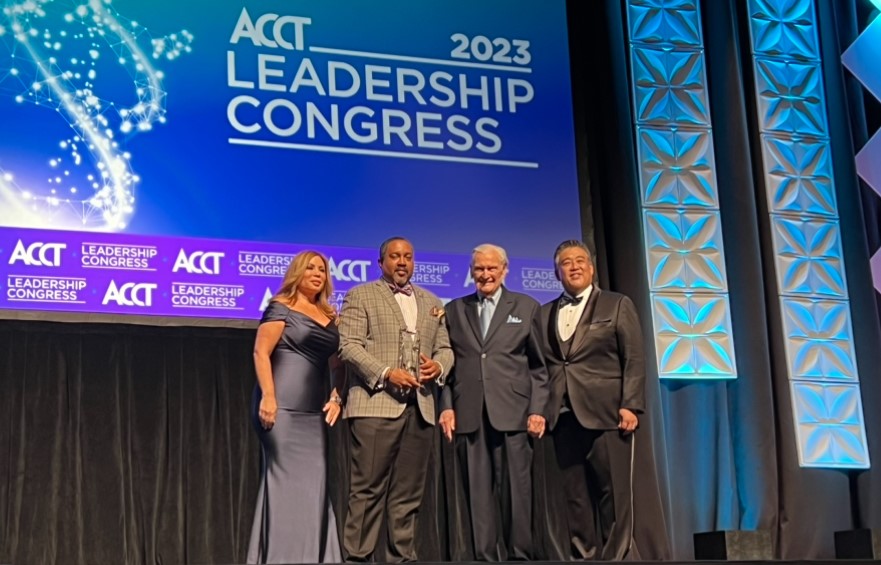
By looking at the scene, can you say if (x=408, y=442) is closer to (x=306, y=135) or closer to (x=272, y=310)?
(x=272, y=310)

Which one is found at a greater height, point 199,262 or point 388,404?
point 199,262

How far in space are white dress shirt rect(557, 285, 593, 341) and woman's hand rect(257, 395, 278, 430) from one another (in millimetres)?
1058

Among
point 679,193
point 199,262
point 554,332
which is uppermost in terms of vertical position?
point 679,193

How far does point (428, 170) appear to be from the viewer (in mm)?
→ 5363

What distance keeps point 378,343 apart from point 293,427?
40 cm

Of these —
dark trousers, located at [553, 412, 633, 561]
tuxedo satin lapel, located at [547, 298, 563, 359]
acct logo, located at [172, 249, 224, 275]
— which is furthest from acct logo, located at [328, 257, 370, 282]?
dark trousers, located at [553, 412, 633, 561]

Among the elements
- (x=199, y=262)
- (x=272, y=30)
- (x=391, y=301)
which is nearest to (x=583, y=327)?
(x=391, y=301)

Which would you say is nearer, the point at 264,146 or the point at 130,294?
the point at 130,294

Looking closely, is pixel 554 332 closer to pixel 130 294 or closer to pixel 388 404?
pixel 388 404

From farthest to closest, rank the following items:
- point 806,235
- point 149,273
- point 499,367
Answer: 1. point 806,235
2. point 149,273
3. point 499,367

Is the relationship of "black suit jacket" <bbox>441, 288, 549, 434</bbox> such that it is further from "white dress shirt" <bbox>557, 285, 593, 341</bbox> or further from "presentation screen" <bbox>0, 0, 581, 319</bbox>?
"presentation screen" <bbox>0, 0, 581, 319</bbox>

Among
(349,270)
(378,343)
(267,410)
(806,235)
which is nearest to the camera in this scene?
(267,410)

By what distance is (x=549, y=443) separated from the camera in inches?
215

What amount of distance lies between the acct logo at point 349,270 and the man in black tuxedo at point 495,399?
2.56 ft
